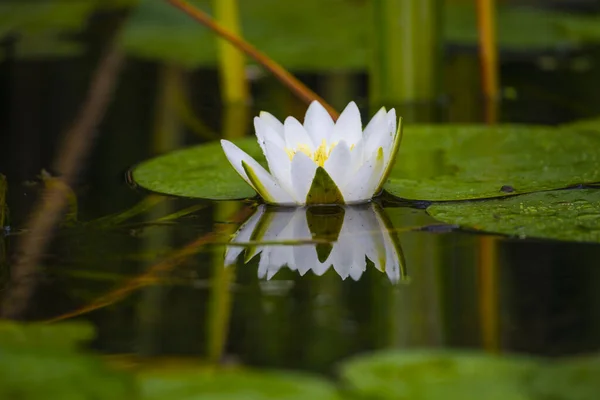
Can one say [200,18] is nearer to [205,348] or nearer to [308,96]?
[308,96]

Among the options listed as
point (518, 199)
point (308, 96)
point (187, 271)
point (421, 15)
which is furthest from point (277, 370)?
point (421, 15)

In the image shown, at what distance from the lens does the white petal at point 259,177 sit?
5.27 ft

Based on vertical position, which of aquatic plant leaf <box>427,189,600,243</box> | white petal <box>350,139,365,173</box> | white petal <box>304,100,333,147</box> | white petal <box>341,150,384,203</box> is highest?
white petal <box>304,100,333,147</box>

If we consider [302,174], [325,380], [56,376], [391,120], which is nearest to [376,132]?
[391,120]

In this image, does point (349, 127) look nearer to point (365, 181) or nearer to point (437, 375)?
point (365, 181)

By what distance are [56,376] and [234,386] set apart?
0.18m

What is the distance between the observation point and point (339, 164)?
1.56m

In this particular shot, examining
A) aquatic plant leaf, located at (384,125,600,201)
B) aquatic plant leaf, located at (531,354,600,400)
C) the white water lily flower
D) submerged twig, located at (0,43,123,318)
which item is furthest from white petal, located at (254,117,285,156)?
aquatic plant leaf, located at (531,354,600,400)

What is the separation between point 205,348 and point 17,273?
43cm

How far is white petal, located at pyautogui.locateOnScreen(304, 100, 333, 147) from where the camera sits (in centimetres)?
172

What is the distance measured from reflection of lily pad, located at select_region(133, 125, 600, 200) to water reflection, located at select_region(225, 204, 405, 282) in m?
0.14

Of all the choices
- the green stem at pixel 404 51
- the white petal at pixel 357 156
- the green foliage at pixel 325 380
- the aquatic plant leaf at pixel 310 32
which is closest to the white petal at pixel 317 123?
the white petal at pixel 357 156

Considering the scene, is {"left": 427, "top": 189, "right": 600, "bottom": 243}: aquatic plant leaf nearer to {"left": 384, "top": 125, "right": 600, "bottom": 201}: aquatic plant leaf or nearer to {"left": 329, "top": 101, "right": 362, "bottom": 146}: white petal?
{"left": 384, "top": 125, "right": 600, "bottom": 201}: aquatic plant leaf

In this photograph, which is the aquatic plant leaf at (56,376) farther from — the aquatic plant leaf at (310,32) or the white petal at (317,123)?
the aquatic plant leaf at (310,32)
